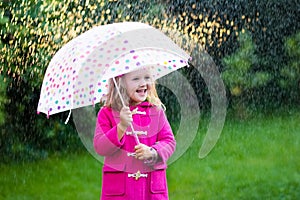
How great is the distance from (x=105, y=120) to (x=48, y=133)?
283cm

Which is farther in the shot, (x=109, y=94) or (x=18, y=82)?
(x=18, y=82)

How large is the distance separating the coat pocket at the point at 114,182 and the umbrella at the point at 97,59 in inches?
12.4

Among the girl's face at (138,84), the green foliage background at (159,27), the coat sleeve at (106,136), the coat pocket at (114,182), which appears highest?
the green foliage background at (159,27)

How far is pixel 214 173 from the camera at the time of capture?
5633 millimetres

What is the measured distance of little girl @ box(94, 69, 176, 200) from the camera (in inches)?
123

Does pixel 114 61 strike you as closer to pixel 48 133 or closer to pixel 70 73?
pixel 70 73

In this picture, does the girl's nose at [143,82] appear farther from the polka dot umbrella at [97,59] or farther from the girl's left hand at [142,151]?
the girl's left hand at [142,151]

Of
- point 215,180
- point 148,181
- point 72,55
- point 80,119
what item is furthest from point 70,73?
point 215,180

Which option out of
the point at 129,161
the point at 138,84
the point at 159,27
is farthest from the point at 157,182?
the point at 159,27

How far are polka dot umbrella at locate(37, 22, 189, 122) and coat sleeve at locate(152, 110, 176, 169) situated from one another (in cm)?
26

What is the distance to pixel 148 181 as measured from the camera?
124 inches

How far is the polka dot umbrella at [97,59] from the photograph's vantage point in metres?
3.17

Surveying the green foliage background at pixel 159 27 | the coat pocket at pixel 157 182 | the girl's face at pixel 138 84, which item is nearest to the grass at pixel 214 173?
the green foliage background at pixel 159 27

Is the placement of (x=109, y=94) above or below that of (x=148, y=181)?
above
